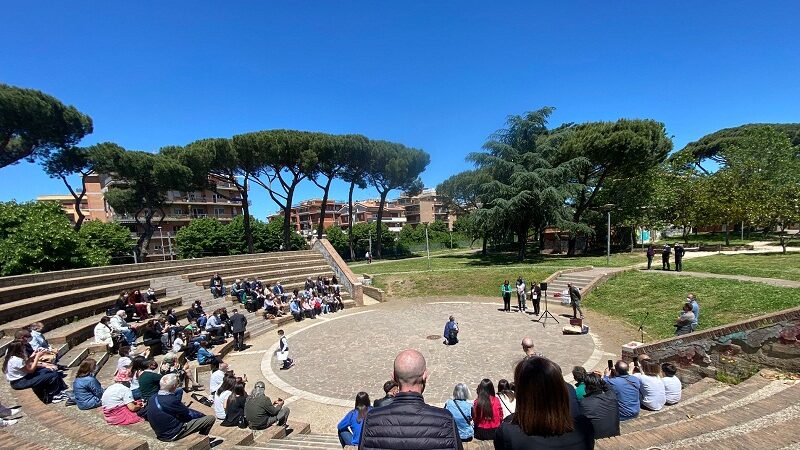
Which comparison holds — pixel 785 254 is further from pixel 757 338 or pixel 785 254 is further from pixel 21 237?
pixel 21 237

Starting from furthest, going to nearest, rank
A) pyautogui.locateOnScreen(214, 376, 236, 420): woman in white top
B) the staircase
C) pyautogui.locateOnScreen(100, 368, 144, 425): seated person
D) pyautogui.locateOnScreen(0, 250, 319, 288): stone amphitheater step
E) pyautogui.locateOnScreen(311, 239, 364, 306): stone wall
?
1. pyautogui.locateOnScreen(311, 239, 364, 306): stone wall
2. pyautogui.locateOnScreen(0, 250, 319, 288): stone amphitheater step
3. pyautogui.locateOnScreen(214, 376, 236, 420): woman in white top
4. pyautogui.locateOnScreen(100, 368, 144, 425): seated person
5. the staircase

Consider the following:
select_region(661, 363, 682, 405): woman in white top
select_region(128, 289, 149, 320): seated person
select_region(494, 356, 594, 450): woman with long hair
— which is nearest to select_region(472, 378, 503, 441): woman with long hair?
select_region(494, 356, 594, 450): woman with long hair

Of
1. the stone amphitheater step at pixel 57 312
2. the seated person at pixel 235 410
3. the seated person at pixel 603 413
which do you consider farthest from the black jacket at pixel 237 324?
the seated person at pixel 603 413

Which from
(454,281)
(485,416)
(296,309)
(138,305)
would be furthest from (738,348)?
(138,305)

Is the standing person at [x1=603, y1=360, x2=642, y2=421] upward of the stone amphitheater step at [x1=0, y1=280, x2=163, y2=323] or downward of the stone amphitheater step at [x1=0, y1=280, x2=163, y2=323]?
downward

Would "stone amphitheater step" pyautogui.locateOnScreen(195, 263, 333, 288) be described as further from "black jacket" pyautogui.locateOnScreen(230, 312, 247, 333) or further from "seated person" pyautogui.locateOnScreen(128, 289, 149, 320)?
"black jacket" pyautogui.locateOnScreen(230, 312, 247, 333)

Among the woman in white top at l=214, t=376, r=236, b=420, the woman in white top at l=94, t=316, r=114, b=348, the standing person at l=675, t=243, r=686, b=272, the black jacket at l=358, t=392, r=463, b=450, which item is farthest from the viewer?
the standing person at l=675, t=243, r=686, b=272

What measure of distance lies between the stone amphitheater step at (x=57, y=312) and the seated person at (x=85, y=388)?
6163mm

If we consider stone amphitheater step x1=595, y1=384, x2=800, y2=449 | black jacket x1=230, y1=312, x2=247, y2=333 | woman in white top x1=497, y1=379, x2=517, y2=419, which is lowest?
black jacket x1=230, y1=312, x2=247, y2=333

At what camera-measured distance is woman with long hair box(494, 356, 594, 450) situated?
2.21m

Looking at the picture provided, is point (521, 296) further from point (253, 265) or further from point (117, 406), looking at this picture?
point (253, 265)

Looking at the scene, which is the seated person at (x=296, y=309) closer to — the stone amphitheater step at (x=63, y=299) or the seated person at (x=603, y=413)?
the stone amphitheater step at (x=63, y=299)

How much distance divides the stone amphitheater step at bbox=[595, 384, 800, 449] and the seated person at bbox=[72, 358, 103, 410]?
8435mm

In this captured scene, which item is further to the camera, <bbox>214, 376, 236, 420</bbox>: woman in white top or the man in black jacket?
<bbox>214, 376, 236, 420</bbox>: woman in white top
